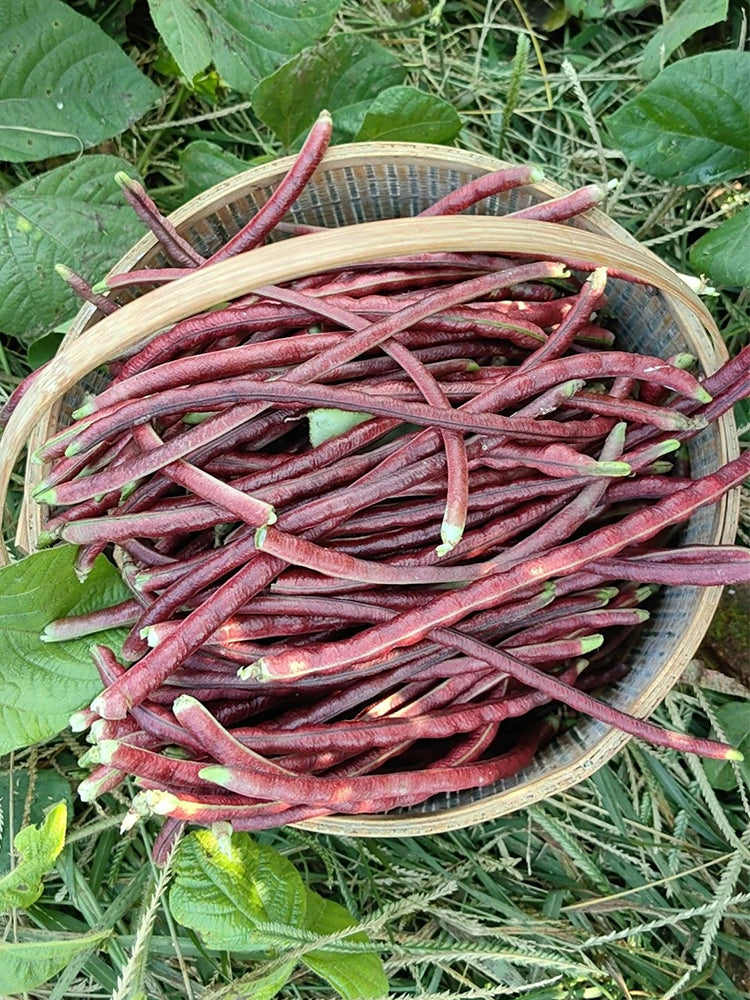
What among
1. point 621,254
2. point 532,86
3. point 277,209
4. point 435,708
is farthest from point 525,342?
point 532,86

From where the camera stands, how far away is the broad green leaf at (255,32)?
3.59 feet

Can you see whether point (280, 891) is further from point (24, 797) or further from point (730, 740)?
point (730, 740)

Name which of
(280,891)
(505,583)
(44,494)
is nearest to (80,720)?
(44,494)

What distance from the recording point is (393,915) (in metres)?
1.05

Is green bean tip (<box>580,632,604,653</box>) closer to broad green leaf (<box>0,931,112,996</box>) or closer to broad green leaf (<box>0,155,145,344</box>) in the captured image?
broad green leaf (<box>0,931,112,996</box>)

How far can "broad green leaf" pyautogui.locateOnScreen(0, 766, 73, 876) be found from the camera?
3.78 ft

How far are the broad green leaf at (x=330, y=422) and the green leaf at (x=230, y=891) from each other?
0.46 m

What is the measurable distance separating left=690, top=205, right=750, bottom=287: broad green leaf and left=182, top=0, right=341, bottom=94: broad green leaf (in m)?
0.56

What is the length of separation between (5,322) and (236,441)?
421 mm

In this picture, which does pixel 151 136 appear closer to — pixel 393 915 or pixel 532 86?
pixel 532 86

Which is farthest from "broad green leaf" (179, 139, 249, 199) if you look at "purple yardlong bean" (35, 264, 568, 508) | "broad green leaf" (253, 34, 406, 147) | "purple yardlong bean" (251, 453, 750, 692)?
"purple yardlong bean" (251, 453, 750, 692)

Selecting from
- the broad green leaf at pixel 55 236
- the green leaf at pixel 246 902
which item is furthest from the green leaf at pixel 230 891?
the broad green leaf at pixel 55 236

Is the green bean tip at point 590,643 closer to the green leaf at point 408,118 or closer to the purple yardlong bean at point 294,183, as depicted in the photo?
the purple yardlong bean at point 294,183

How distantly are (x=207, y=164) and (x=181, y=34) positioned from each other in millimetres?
172
